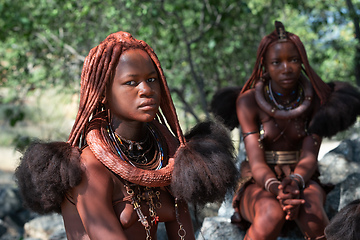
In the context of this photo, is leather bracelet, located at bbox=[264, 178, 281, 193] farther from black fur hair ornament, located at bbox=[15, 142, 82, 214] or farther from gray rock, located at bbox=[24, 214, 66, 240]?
gray rock, located at bbox=[24, 214, 66, 240]

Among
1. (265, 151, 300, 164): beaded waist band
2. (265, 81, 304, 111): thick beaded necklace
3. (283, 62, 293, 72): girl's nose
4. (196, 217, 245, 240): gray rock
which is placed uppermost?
(283, 62, 293, 72): girl's nose

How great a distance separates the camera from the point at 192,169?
2.52 m

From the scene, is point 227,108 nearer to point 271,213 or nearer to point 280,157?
point 280,157

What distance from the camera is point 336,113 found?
4008 mm

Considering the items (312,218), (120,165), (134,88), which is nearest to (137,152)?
(120,165)

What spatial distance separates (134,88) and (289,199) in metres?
1.81

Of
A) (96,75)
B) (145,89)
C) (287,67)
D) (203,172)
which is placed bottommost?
(203,172)

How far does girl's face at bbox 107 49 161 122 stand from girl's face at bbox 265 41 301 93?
5.69 ft

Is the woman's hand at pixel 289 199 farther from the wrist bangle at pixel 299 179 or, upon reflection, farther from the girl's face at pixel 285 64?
the girl's face at pixel 285 64

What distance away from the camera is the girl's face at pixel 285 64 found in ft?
13.1

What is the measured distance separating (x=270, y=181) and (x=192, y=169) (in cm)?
154

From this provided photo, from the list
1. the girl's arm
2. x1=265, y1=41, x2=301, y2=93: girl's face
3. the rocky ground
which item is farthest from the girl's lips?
x1=265, y1=41, x2=301, y2=93: girl's face

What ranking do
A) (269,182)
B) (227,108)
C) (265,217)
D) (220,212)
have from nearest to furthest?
(265,217) → (269,182) → (227,108) → (220,212)

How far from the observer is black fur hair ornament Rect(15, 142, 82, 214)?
237 cm
